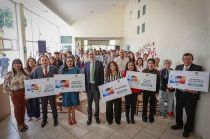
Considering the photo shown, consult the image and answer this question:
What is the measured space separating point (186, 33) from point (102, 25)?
33.2 feet

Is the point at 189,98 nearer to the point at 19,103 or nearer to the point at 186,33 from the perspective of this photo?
the point at 186,33

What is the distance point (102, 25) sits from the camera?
12.9m

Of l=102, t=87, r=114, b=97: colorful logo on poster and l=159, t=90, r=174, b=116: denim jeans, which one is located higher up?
l=102, t=87, r=114, b=97: colorful logo on poster

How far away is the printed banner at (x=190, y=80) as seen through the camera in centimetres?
267

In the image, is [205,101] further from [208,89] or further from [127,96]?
[127,96]

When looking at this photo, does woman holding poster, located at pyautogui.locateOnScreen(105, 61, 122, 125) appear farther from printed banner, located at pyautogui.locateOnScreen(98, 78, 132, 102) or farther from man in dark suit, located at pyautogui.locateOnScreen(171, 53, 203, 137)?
man in dark suit, located at pyautogui.locateOnScreen(171, 53, 203, 137)

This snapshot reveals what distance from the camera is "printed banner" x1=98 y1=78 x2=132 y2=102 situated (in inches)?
124

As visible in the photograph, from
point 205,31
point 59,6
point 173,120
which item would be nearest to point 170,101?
point 173,120

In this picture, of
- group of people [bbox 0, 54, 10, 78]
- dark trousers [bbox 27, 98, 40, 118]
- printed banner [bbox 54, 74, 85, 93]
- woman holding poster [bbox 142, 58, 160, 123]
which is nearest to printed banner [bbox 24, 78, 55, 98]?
printed banner [bbox 54, 74, 85, 93]

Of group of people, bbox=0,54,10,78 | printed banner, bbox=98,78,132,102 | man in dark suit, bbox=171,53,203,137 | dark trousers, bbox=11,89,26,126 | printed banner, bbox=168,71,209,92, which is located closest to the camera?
printed banner, bbox=168,71,209,92

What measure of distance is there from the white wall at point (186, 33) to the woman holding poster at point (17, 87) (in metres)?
3.56

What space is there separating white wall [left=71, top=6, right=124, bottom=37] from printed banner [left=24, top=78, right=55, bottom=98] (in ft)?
33.6

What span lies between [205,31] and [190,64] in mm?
663

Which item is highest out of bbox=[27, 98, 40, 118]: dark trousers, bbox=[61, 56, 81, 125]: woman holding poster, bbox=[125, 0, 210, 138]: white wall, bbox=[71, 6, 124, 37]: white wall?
bbox=[71, 6, 124, 37]: white wall
